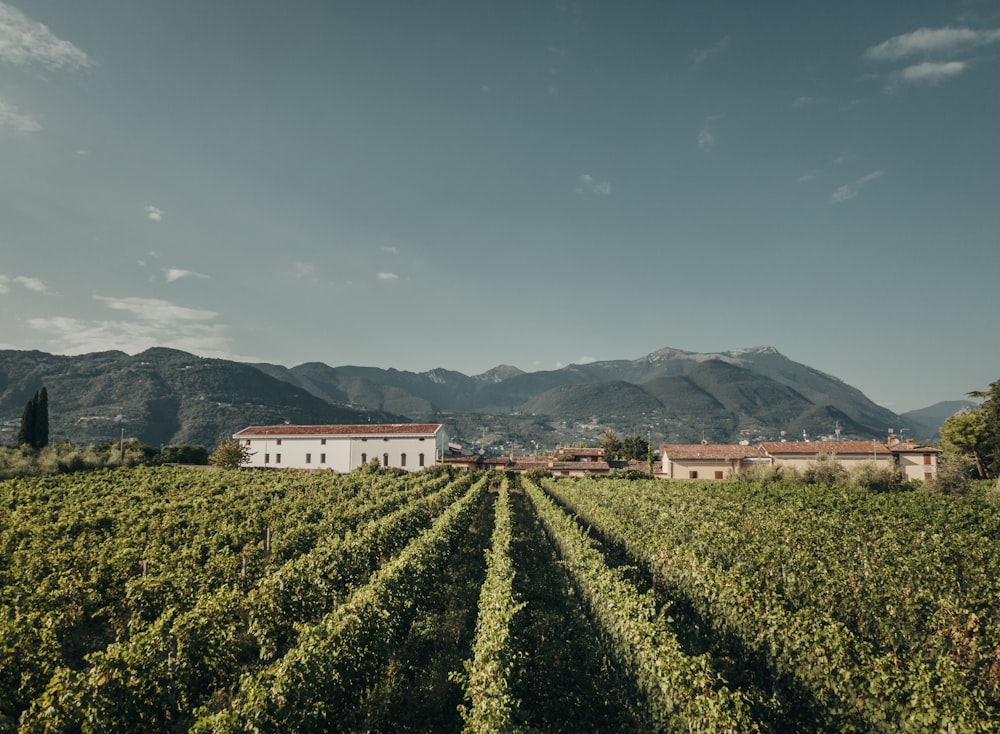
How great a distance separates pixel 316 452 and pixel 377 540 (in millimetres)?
54923

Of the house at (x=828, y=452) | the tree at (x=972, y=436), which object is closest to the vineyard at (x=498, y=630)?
the house at (x=828, y=452)

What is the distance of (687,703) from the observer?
7.66 meters

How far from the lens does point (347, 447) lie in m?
68.0

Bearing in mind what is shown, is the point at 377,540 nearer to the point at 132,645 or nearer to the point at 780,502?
the point at 132,645

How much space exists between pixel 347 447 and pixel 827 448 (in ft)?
204

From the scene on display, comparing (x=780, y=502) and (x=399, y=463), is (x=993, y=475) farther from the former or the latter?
(x=399, y=463)

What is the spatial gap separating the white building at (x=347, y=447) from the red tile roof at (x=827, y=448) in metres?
45.9

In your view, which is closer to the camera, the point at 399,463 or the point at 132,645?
the point at 132,645

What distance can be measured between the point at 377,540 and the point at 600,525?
13116 mm

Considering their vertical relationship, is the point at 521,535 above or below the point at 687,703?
below

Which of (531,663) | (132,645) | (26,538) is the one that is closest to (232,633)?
(132,645)

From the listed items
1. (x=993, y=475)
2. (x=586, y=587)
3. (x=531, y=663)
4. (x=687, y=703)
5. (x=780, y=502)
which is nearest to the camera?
(x=687, y=703)

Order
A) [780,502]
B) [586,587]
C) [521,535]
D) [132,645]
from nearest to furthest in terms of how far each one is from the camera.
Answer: [132,645] < [586,587] < [521,535] < [780,502]

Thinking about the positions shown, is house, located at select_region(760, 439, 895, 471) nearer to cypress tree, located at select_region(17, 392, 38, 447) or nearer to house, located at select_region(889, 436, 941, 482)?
house, located at select_region(889, 436, 941, 482)
